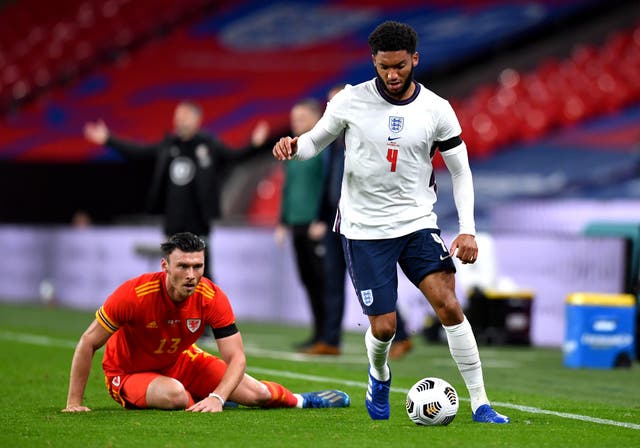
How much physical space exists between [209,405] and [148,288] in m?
0.72

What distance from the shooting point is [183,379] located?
724 cm

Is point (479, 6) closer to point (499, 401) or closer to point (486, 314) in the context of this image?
point (486, 314)

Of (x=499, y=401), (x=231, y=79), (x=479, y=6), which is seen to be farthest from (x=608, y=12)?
(x=499, y=401)

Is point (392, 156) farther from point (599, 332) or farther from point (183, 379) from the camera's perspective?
point (599, 332)

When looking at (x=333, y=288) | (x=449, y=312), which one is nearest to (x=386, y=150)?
(x=449, y=312)

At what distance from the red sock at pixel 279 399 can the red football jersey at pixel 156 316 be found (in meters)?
0.58

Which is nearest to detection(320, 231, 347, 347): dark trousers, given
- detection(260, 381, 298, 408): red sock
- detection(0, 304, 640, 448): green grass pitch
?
detection(0, 304, 640, 448): green grass pitch

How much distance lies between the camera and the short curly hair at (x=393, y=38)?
20.5 ft

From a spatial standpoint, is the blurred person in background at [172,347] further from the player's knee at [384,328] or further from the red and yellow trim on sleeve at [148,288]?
the player's knee at [384,328]

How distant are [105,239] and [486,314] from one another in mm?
7460

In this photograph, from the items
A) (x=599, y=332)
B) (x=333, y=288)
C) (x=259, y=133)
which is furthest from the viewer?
(x=333, y=288)

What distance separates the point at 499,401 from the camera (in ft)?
25.4

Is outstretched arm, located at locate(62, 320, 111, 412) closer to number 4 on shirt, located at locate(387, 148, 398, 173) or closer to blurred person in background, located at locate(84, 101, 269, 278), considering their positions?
number 4 on shirt, located at locate(387, 148, 398, 173)

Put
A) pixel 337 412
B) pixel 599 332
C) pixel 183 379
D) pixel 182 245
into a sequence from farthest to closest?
pixel 599 332 < pixel 183 379 < pixel 337 412 < pixel 182 245
